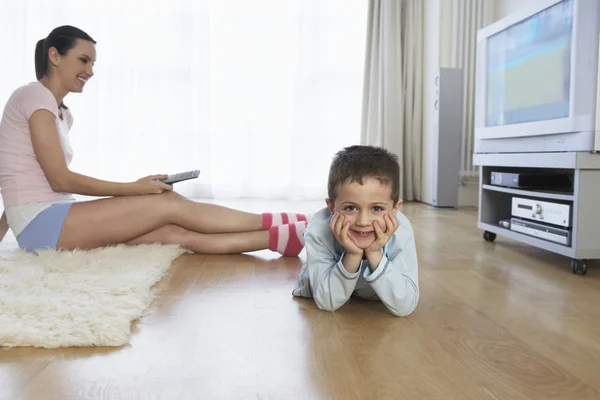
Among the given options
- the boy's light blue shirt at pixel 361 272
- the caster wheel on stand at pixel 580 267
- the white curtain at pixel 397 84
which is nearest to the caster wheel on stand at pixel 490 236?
the caster wheel on stand at pixel 580 267

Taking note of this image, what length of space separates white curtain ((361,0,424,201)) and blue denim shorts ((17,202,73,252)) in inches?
122

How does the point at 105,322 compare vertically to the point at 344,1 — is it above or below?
below

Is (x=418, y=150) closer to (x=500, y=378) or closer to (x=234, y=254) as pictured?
(x=234, y=254)

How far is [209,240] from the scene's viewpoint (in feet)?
6.95

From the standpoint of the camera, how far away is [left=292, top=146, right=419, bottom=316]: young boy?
1228mm

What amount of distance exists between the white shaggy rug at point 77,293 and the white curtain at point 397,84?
9.61 ft

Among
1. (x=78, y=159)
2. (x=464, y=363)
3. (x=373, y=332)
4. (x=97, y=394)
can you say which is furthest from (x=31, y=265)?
(x=78, y=159)

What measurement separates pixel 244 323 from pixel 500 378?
56 centimetres

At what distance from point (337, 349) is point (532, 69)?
5.16ft

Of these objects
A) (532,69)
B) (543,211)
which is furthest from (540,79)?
(543,211)

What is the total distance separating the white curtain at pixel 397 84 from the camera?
4.62 meters

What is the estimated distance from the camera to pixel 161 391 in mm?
896

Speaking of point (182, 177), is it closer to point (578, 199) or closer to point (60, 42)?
point (60, 42)

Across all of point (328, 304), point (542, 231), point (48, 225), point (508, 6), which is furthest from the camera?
point (508, 6)
